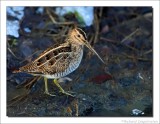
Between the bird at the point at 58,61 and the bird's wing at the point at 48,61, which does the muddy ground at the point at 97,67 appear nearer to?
the bird at the point at 58,61

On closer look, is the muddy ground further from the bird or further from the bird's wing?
the bird's wing

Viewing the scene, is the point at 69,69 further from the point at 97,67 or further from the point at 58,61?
the point at 97,67

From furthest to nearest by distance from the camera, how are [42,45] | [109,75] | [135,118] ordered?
1. [42,45]
2. [109,75]
3. [135,118]

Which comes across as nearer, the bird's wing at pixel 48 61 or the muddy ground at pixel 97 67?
the bird's wing at pixel 48 61

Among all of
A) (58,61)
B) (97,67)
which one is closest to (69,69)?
(58,61)

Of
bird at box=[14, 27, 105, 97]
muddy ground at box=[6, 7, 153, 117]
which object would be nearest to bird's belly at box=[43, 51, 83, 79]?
bird at box=[14, 27, 105, 97]

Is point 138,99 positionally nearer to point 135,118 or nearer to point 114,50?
point 135,118

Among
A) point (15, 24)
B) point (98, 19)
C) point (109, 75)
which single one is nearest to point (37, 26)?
point (15, 24)

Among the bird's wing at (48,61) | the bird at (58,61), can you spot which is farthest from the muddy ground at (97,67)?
the bird's wing at (48,61)
